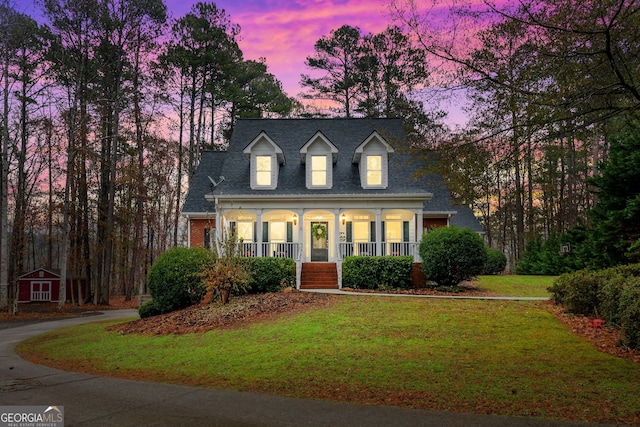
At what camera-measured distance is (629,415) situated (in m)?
5.35

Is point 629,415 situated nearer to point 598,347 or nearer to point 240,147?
point 598,347

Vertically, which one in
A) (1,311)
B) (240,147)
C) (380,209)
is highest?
(240,147)

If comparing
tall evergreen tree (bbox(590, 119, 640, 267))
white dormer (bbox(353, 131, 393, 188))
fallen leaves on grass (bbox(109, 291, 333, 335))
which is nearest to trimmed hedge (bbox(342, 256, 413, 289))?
fallen leaves on grass (bbox(109, 291, 333, 335))

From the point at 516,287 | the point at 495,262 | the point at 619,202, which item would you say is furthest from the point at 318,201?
the point at 495,262

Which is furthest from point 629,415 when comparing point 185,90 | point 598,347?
point 185,90

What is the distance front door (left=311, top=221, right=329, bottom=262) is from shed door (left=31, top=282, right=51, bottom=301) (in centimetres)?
1841

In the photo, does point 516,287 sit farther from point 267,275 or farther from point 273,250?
point 273,250

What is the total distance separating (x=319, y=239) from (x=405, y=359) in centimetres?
1516

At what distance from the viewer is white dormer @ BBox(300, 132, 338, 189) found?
22.3 meters

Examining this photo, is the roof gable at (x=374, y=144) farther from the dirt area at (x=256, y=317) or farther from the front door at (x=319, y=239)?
the dirt area at (x=256, y=317)

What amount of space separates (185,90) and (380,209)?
66.8 ft

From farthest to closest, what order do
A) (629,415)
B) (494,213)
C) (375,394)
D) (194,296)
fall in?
(494,213) → (194,296) → (375,394) → (629,415)

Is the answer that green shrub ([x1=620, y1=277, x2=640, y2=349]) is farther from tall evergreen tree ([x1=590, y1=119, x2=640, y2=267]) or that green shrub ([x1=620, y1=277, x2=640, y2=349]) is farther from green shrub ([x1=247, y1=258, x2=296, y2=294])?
green shrub ([x1=247, y1=258, x2=296, y2=294])

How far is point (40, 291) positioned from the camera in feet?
94.0
